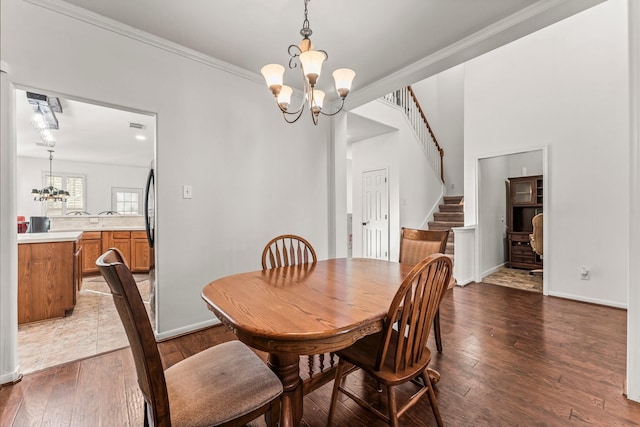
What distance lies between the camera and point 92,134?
4.78m

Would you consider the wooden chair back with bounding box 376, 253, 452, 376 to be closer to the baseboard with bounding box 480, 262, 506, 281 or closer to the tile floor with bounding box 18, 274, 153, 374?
the tile floor with bounding box 18, 274, 153, 374

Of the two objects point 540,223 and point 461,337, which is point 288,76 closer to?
point 461,337

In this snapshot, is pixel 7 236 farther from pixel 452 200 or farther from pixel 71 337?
pixel 452 200

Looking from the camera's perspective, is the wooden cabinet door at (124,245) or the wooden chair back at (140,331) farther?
the wooden cabinet door at (124,245)

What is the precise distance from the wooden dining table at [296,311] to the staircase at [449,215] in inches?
164

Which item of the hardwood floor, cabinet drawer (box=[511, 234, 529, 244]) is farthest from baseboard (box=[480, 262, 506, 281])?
the hardwood floor

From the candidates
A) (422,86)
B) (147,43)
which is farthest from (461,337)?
(422,86)

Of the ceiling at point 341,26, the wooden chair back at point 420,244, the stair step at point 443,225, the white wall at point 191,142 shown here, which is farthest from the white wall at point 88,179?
the wooden chair back at point 420,244

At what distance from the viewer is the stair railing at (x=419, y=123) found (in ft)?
17.3

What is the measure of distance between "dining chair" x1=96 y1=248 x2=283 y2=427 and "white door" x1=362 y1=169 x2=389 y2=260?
4309mm

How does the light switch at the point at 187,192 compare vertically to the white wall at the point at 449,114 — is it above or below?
below

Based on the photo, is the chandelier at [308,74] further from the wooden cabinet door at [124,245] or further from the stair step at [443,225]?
the wooden cabinet door at [124,245]

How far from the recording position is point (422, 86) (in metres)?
6.68

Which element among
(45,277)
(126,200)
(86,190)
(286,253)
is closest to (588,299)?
(286,253)
